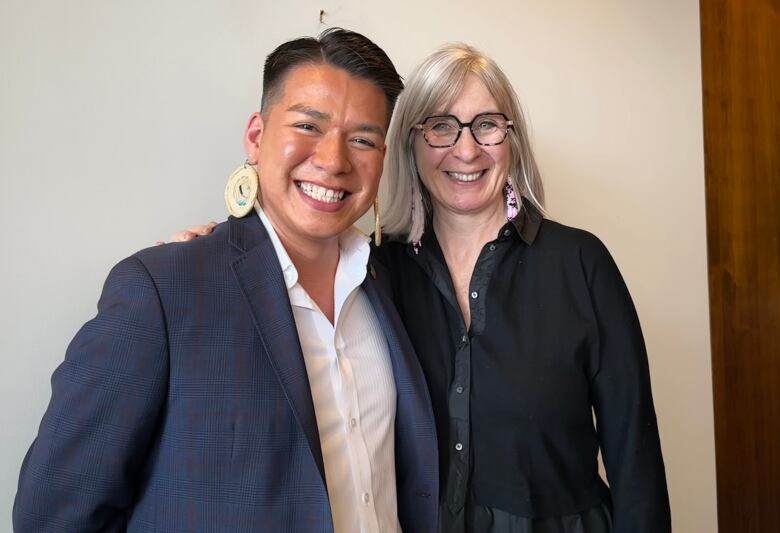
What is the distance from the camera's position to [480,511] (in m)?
1.37

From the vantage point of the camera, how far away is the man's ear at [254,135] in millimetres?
1199

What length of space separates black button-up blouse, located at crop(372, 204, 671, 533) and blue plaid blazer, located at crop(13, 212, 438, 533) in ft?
1.55

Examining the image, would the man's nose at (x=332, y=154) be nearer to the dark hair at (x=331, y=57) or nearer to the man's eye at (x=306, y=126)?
the man's eye at (x=306, y=126)

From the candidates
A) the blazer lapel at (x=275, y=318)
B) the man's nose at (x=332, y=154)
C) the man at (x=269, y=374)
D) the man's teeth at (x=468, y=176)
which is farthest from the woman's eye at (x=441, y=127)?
the blazer lapel at (x=275, y=318)

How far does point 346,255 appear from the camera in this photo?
133 centimetres

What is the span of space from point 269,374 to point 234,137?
81 centimetres

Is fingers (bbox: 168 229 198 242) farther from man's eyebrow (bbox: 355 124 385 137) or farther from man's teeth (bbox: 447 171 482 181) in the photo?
man's teeth (bbox: 447 171 482 181)

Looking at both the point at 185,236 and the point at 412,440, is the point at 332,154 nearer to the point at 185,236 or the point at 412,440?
the point at 185,236

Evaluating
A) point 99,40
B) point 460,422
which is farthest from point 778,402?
point 99,40

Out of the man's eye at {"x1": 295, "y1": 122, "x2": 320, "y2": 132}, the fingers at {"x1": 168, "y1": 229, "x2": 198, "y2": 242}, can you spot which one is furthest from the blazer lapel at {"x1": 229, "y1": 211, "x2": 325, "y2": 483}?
the man's eye at {"x1": 295, "y1": 122, "x2": 320, "y2": 132}

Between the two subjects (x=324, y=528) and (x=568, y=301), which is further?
(x=568, y=301)

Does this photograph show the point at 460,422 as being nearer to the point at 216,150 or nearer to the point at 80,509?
the point at 80,509

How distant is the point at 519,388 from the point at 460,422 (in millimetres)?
157

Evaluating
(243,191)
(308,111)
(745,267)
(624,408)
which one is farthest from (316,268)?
(745,267)
